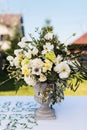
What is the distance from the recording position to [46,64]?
1504 mm

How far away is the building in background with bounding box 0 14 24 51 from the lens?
944 cm

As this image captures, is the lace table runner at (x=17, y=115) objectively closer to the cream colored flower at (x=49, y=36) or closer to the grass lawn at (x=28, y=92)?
the cream colored flower at (x=49, y=36)

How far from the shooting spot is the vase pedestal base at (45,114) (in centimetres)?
158

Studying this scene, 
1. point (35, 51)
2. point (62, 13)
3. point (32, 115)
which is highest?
point (62, 13)

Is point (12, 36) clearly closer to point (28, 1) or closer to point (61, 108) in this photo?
point (28, 1)

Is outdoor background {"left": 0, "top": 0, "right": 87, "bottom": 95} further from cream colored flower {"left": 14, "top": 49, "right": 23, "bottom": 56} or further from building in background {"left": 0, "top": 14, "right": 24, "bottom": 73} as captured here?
cream colored flower {"left": 14, "top": 49, "right": 23, "bottom": 56}

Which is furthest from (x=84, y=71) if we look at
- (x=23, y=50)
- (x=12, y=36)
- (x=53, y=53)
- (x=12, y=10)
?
(x=12, y=36)

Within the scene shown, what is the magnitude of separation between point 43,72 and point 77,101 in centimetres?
49

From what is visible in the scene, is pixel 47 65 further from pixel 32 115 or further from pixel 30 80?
pixel 32 115

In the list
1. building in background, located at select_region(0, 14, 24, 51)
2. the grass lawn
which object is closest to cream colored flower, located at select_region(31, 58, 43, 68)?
the grass lawn

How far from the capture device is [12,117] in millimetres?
1622

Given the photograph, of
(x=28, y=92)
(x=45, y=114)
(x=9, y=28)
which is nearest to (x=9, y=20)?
(x=9, y=28)

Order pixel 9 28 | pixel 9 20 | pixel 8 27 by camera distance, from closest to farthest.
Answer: pixel 9 28 < pixel 8 27 < pixel 9 20

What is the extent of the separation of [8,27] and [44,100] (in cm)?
869
